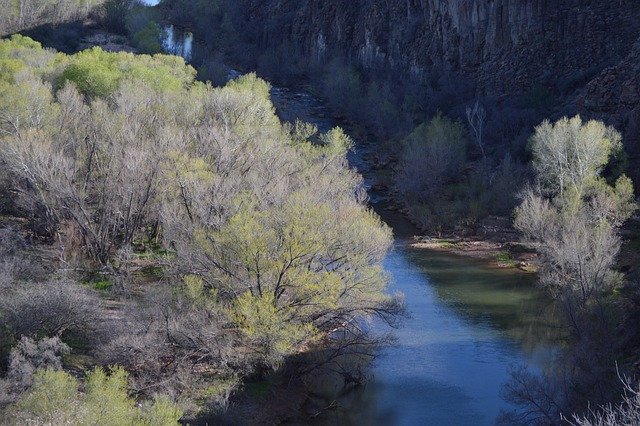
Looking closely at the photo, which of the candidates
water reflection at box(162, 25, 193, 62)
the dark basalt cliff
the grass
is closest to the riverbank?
the grass

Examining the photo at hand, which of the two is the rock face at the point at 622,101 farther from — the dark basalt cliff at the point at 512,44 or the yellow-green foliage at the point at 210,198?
the yellow-green foliage at the point at 210,198

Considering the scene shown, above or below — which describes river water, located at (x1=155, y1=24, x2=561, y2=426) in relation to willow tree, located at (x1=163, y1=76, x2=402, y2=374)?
below

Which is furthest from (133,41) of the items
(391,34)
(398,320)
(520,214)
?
(398,320)

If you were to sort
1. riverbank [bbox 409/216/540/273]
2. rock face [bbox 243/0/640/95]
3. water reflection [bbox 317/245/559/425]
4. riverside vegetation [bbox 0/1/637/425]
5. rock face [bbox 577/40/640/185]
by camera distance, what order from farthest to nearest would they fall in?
rock face [bbox 243/0/640/95] → rock face [bbox 577/40/640/185] → riverbank [bbox 409/216/540/273] → water reflection [bbox 317/245/559/425] → riverside vegetation [bbox 0/1/637/425]

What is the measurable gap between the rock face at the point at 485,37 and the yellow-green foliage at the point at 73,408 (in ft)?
205

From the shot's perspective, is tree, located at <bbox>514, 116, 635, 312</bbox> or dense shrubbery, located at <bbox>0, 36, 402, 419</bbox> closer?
dense shrubbery, located at <bbox>0, 36, 402, 419</bbox>

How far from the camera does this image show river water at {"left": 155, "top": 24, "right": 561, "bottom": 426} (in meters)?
26.1

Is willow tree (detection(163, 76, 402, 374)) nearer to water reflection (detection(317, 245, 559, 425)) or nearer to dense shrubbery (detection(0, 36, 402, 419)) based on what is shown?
dense shrubbery (detection(0, 36, 402, 419))

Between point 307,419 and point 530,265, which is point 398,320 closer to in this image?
point 307,419

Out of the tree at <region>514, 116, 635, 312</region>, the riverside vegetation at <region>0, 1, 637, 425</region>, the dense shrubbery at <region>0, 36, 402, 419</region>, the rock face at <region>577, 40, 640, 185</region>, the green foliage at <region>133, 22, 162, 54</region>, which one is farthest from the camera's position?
the green foliage at <region>133, 22, 162, 54</region>

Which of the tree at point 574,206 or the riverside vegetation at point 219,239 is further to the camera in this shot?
the tree at point 574,206

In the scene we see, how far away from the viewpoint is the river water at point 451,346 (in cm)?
2611

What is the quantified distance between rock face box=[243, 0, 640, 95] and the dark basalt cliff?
0.32ft

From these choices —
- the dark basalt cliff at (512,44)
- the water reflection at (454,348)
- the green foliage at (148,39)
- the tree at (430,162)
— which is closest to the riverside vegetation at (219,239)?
the water reflection at (454,348)
